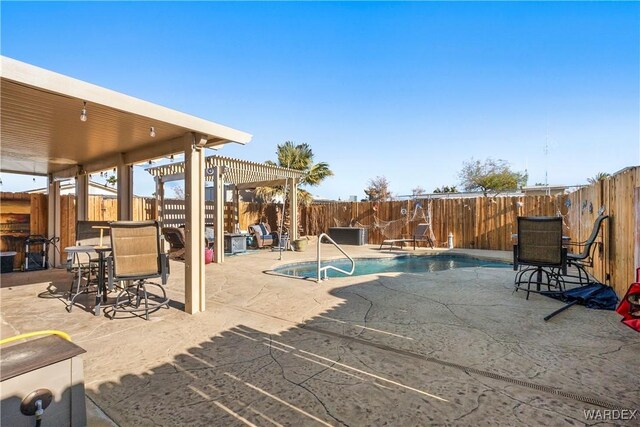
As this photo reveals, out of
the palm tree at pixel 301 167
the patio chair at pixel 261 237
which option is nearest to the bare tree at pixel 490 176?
the palm tree at pixel 301 167

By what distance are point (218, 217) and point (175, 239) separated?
1.39 m

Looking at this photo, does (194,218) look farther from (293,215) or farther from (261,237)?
(261,237)

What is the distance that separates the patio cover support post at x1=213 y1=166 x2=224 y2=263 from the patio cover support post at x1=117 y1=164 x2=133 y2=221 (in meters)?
3.01

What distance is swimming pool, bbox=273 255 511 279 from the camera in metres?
8.65

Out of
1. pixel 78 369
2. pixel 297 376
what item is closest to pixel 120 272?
pixel 78 369

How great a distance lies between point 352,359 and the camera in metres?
2.72

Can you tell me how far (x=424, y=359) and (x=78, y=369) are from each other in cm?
248

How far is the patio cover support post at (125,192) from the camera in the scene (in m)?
5.93

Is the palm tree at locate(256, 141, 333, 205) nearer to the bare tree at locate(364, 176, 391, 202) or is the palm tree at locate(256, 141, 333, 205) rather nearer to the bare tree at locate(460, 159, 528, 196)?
the bare tree at locate(364, 176, 391, 202)

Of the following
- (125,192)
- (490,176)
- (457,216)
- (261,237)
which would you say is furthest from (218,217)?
(490,176)

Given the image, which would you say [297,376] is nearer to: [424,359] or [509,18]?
[424,359]

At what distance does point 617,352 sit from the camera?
9.20 ft

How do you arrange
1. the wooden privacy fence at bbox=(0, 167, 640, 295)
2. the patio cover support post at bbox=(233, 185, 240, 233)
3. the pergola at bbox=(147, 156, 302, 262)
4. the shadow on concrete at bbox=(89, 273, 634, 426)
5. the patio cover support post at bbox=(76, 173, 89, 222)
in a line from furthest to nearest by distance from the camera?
the patio cover support post at bbox=(233, 185, 240, 233) → the pergola at bbox=(147, 156, 302, 262) → the patio cover support post at bbox=(76, 173, 89, 222) → the wooden privacy fence at bbox=(0, 167, 640, 295) → the shadow on concrete at bbox=(89, 273, 634, 426)

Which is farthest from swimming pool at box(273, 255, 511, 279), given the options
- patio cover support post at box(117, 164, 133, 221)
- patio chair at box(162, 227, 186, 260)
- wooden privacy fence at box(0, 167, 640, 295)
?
patio cover support post at box(117, 164, 133, 221)
